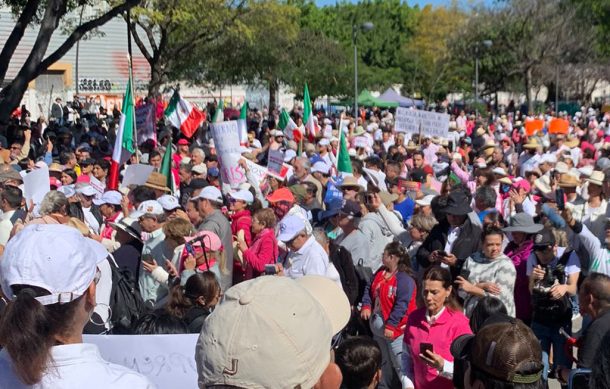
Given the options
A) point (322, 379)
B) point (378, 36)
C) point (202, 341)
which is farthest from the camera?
point (378, 36)

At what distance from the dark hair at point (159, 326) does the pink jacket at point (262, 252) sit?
309cm

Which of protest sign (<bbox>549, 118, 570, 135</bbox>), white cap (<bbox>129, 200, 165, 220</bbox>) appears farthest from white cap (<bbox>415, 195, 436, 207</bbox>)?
protest sign (<bbox>549, 118, 570, 135</bbox>)

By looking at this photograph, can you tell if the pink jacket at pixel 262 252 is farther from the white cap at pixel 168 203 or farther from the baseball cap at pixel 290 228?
the white cap at pixel 168 203

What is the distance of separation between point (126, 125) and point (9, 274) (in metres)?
10.9

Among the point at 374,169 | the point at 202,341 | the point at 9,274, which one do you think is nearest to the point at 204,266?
the point at 9,274

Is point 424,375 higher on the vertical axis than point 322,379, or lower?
lower

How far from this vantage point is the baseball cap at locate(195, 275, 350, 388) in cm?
212

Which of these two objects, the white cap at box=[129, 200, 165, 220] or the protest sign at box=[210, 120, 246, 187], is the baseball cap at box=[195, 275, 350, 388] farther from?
the protest sign at box=[210, 120, 246, 187]

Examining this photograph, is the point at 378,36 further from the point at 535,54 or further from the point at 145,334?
the point at 145,334

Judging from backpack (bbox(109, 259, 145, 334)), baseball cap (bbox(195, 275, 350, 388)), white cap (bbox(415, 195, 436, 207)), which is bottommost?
backpack (bbox(109, 259, 145, 334))

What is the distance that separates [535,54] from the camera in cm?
5388

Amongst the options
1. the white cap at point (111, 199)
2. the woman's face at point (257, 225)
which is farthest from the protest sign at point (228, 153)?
the woman's face at point (257, 225)

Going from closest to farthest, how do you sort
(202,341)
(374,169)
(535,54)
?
(202,341) → (374,169) → (535,54)

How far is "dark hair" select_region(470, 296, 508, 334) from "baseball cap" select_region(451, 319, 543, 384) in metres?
2.48
